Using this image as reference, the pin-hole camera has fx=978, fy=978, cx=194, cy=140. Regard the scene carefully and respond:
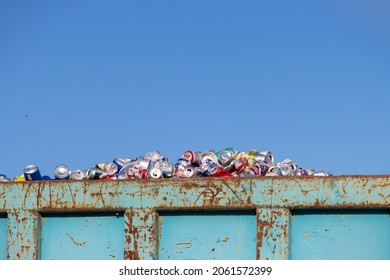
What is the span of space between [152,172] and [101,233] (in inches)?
22.7

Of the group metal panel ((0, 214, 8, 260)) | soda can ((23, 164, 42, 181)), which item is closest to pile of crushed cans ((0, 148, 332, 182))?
soda can ((23, 164, 42, 181))

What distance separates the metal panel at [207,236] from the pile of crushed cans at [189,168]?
412 millimetres

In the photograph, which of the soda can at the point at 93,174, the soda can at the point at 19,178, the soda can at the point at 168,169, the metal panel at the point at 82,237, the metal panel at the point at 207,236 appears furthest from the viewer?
the soda can at the point at 19,178

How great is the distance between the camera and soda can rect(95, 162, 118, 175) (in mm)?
7582

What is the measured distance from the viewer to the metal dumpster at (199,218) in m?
6.64

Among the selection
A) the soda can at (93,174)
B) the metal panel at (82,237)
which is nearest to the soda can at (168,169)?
the metal panel at (82,237)

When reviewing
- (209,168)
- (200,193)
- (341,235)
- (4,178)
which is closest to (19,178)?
(4,178)

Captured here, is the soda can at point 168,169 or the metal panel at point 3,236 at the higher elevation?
the soda can at point 168,169

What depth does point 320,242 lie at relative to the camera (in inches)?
263

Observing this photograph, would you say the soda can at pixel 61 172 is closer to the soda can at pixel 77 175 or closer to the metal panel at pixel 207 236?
the soda can at pixel 77 175
